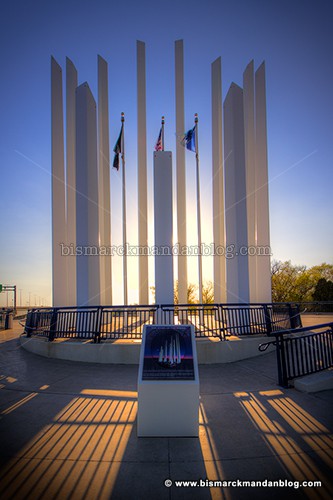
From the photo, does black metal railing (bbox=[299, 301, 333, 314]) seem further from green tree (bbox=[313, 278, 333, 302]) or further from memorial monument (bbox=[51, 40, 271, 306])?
memorial monument (bbox=[51, 40, 271, 306])

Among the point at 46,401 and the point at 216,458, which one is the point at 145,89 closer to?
the point at 46,401

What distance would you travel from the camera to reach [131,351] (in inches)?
355

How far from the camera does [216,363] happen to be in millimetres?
8859

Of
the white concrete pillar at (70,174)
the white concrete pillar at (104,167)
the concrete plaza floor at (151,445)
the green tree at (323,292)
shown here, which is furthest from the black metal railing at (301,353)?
the green tree at (323,292)

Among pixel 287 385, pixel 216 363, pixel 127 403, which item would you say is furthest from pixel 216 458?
pixel 216 363

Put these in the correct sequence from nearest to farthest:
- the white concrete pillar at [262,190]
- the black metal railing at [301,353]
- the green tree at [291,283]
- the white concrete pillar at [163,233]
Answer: the black metal railing at [301,353] < the white concrete pillar at [163,233] < the white concrete pillar at [262,190] < the green tree at [291,283]

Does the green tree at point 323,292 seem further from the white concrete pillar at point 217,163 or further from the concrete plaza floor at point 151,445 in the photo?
the concrete plaza floor at point 151,445

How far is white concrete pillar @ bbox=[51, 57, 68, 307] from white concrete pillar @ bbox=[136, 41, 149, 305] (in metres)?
4.22

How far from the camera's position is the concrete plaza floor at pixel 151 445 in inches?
125

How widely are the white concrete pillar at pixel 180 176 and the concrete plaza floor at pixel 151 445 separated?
9.72 metres

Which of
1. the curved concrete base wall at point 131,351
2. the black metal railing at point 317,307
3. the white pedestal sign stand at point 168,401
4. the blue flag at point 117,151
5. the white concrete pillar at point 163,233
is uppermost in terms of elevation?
the blue flag at point 117,151

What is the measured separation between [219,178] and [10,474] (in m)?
16.1

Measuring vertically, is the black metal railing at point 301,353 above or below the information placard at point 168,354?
below

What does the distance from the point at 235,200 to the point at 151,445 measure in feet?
38.6
